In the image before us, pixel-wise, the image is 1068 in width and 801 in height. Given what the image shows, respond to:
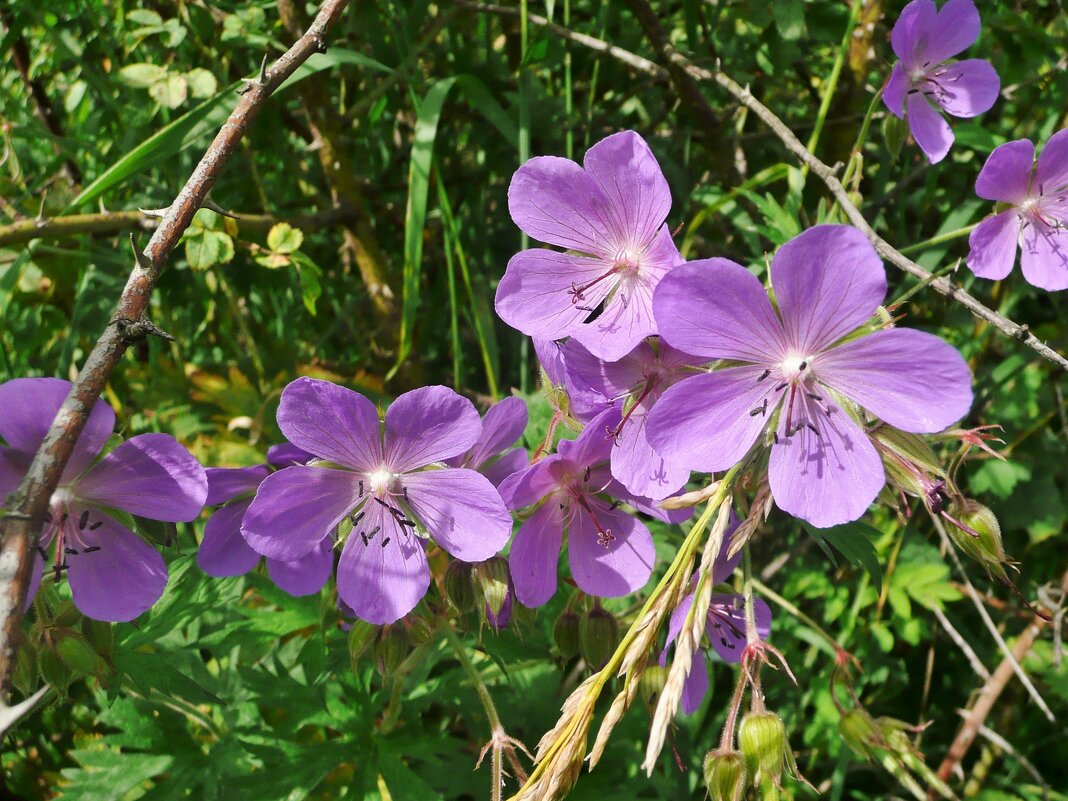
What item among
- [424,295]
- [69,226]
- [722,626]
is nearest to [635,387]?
[722,626]

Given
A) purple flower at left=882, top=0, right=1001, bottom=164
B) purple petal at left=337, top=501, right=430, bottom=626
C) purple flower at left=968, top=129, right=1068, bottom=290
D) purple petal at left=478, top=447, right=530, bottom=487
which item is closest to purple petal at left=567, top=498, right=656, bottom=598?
purple petal at left=478, top=447, right=530, bottom=487

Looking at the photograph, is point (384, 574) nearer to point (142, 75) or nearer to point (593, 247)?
point (593, 247)

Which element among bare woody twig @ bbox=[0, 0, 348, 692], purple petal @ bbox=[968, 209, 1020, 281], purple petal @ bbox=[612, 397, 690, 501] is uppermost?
bare woody twig @ bbox=[0, 0, 348, 692]

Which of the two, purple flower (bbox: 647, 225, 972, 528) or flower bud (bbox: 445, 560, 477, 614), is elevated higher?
purple flower (bbox: 647, 225, 972, 528)

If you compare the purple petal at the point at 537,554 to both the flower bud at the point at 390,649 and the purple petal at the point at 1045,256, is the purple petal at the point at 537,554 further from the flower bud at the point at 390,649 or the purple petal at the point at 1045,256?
the purple petal at the point at 1045,256

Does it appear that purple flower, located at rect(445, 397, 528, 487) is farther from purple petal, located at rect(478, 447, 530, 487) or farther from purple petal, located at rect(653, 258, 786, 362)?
purple petal, located at rect(653, 258, 786, 362)

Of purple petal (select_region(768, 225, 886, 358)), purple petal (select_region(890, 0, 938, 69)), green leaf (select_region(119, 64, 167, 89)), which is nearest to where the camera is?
purple petal (select_region(768, 225, 886, 358))

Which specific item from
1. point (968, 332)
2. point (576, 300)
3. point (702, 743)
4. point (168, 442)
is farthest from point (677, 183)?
point (168, 442)

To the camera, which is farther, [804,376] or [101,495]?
[101,495]
